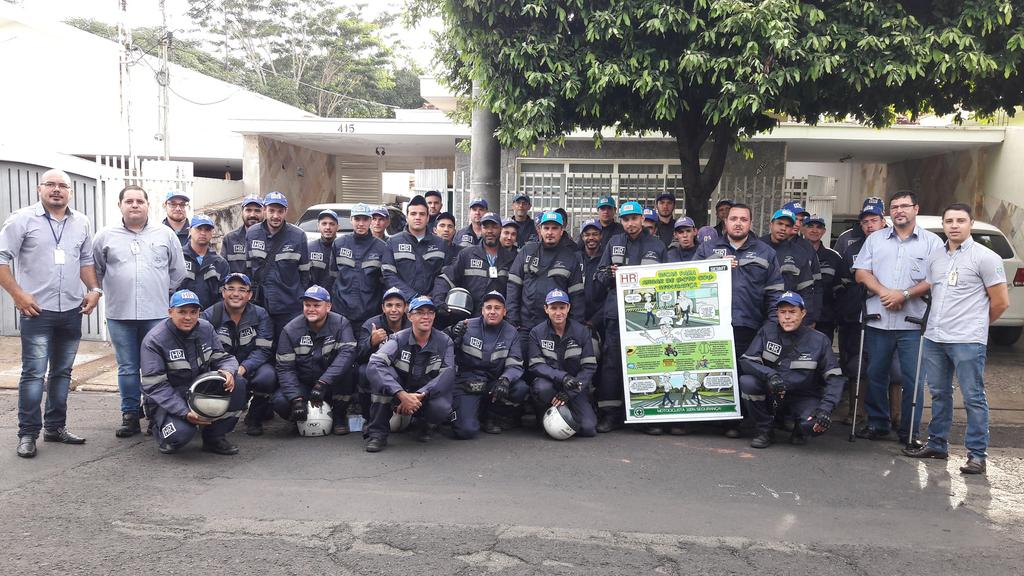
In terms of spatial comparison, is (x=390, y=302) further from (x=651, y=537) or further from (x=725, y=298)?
(x=651, y=537)

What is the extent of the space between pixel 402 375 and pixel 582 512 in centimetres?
231

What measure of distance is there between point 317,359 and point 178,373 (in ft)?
3.74

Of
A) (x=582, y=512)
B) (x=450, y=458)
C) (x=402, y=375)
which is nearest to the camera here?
(x=582, y=512)

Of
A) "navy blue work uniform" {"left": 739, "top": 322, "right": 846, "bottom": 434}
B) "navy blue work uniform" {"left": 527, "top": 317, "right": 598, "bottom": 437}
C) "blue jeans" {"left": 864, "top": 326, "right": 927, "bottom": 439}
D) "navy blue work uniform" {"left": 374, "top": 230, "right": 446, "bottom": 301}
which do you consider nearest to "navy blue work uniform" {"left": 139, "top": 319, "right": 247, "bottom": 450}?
"navy blue work uniform" {"left": 374, "top": 230, "right": 446, "bottom": 301}

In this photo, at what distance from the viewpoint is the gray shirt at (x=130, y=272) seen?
6.52m

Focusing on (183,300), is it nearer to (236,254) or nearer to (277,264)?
(277,264)

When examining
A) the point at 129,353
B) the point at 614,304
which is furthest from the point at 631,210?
the point at 129,353

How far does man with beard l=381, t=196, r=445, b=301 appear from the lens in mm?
7773

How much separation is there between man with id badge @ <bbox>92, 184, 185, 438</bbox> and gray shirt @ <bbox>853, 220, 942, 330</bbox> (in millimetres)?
6151

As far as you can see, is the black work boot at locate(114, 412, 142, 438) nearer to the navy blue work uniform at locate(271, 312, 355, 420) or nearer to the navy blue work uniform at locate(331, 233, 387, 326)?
the navy blue work uniform at locate(271, 312, 355, 420)

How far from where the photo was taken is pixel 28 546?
4.27 metres

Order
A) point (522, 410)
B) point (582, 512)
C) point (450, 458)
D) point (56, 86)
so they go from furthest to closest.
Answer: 1. point (56, 86)
2. point (522, 410)
3. point (450, 458)
4. point (582, 512)

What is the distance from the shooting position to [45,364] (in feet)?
20.1

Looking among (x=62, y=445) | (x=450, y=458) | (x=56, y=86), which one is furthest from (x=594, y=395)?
(x=56, y=86)
